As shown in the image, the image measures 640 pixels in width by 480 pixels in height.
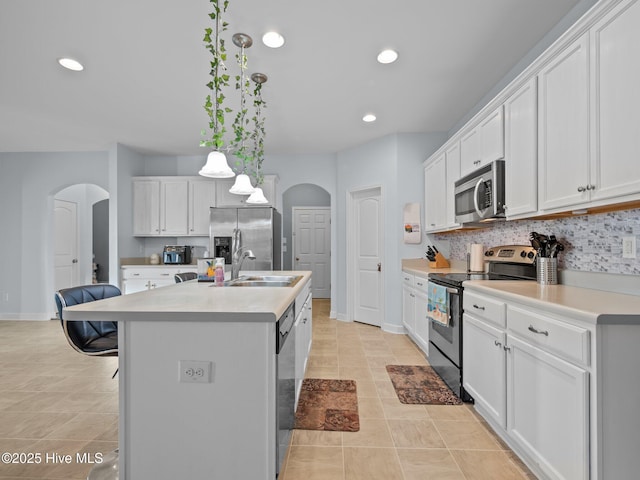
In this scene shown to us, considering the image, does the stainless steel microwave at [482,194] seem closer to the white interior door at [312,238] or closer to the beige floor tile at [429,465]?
the beige floor tile at [429,465]

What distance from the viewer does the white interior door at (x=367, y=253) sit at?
4852 millimetres

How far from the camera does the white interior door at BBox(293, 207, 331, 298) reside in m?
7.35

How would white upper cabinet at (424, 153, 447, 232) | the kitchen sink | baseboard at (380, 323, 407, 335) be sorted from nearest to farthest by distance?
1. the kitchen sink
2. white upper cabinet at (424, 153, 447, 232)
3. baseboard at (380, 323, 407, 335)

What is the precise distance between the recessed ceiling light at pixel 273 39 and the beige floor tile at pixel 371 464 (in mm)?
2827

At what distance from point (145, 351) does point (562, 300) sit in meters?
1.91

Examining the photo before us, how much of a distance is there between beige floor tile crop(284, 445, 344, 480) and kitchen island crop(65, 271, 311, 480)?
0.46 metres

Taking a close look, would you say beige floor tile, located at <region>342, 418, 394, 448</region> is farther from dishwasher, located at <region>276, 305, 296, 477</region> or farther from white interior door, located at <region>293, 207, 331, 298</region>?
white interior door, located at <region>293, 207, 331, 298</region>

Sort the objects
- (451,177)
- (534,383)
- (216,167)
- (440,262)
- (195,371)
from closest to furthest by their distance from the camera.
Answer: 1. (195,371)
2. (534,383)
3. (216,167)
4. (451,177)
5. (440,262)

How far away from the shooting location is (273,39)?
8.13ft

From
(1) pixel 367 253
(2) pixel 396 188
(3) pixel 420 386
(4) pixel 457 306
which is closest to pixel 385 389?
(3) pixel 420 386

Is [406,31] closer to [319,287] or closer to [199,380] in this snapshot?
[199,380]

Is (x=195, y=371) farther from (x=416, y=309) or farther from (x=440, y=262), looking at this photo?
(x=440, y=262)

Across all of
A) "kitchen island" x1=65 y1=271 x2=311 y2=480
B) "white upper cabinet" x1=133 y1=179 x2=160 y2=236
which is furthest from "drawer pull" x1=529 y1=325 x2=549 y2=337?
"white upper cabinet" x1=133 y1=179 x2=160 y2=236

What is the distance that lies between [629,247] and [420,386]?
1.76 m
